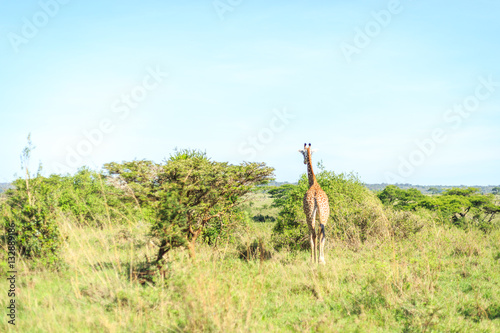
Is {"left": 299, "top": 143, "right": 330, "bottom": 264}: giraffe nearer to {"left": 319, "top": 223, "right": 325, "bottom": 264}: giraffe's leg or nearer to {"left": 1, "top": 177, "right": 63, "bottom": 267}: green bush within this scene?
{"left": 319, "top": 223, "right": 325, "bottom": 264}: giraffe's leg

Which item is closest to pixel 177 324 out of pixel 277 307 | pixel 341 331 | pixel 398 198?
pixel 277 307

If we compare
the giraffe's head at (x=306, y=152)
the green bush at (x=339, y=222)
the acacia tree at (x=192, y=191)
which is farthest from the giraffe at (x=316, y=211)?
the green bush at (x=339, y=222)

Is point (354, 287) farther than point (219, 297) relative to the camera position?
Yes

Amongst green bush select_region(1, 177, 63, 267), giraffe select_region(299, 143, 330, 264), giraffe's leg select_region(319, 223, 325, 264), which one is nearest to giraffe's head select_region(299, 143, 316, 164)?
giraffe select_region(299, 143, 330, 264)

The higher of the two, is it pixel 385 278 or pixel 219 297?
pixel 219 297

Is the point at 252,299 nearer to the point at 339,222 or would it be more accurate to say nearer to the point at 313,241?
the point at 313,241

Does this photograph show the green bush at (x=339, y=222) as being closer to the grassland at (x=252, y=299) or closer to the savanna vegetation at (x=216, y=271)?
the savanna vegetation at (x=216, y=271)

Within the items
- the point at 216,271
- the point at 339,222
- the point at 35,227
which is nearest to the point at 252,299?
the point at 216,271

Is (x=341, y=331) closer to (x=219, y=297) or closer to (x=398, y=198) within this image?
(x=219, y=297)

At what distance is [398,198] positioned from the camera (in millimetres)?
37844

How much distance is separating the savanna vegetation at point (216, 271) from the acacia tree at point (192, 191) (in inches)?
1.3

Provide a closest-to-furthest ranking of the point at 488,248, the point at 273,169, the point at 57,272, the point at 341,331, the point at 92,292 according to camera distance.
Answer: the point at 341,331
the point at 92,292
the point at 57,272
the point at 273,169
the point at 488,248

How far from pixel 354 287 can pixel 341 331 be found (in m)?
1.86

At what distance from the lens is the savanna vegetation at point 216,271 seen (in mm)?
4785
